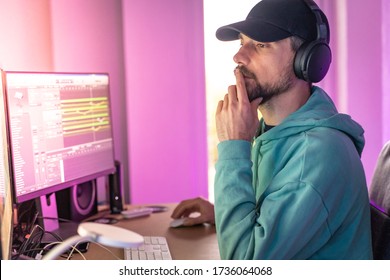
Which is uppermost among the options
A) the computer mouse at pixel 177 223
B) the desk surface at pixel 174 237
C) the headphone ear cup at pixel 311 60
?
the headphone ear cup at pixel 311 60

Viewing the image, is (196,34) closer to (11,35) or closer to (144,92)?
(144,92)

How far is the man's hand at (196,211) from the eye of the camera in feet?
4.84

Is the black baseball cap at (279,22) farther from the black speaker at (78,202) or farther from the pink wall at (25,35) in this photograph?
the pink wall at (25,35)

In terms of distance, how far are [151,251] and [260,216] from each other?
1.12 feet

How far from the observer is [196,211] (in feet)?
5.06

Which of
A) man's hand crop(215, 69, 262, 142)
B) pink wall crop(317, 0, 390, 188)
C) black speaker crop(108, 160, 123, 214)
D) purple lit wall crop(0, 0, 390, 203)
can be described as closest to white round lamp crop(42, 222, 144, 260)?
man's hand crop(215, 69, 262, 142)

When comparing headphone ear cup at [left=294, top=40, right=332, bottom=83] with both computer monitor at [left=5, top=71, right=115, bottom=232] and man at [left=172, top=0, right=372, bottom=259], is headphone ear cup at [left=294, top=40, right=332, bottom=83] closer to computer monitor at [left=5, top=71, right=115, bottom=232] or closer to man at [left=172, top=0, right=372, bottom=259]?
man at [left=172, top=0, right=372, bottom=259]

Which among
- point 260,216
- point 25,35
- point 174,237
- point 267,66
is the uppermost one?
point 25,35

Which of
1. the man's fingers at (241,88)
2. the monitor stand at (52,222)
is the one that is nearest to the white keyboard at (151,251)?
the monitor stand at (52,222)

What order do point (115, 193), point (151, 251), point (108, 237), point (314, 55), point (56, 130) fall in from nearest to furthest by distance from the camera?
point (108, 237), point (314, 55), point (151, 251), point (56, 130), point (115, 193)

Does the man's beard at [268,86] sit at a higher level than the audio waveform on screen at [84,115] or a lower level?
higher

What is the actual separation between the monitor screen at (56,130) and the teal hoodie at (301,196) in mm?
471

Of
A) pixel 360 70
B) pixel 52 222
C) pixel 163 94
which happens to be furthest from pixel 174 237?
pixel 360 70

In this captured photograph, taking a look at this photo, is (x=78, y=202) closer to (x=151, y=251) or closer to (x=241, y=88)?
(x=151, y=251)
